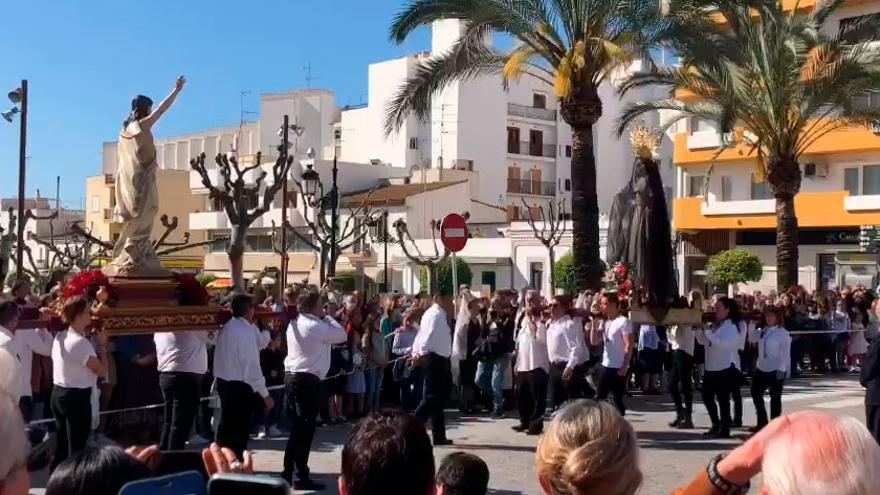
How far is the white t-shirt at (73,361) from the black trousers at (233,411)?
116 cm

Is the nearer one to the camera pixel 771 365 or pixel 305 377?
pixel 305 377

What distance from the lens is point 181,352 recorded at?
10.2m

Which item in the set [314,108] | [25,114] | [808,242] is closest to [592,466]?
[25,114]

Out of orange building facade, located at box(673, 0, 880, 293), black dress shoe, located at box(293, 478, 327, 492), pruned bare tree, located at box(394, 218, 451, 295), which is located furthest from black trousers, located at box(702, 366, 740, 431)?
orange building facade, located at box(673, 0, 880, 293)

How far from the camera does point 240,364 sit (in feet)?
31.8

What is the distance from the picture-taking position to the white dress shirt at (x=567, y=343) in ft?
43.3

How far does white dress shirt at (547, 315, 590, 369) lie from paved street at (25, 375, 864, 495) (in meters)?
1.09

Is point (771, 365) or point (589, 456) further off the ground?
point (589, 456)

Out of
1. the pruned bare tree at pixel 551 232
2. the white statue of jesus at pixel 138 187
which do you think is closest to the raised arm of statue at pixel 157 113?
the white statue of jesus at pixel 138 187

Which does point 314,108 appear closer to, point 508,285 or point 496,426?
point 508,285

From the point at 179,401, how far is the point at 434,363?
10.5ft

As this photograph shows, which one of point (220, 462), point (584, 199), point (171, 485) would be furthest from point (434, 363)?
point (171, 485)

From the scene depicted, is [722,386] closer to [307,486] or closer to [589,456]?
[307,486]

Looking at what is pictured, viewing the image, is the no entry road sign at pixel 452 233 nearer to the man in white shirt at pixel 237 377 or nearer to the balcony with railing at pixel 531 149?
the man in white shirt at pixel 237 377
